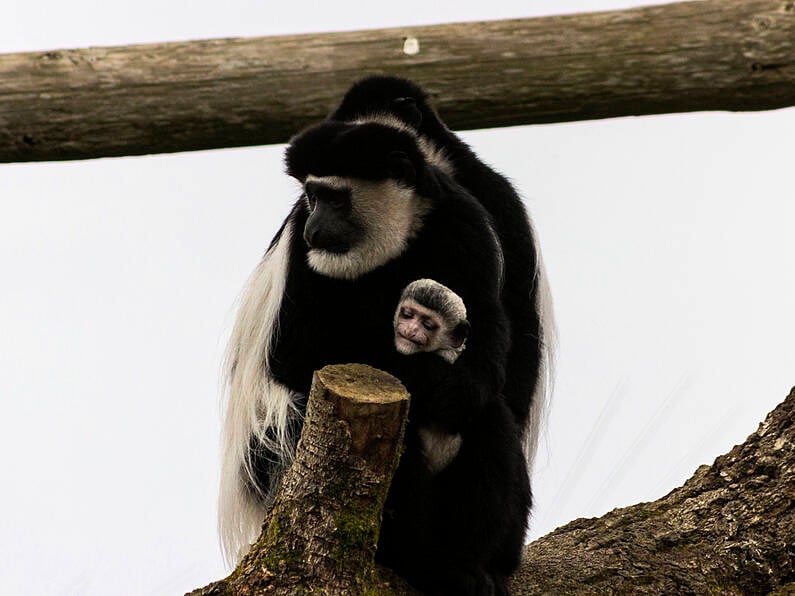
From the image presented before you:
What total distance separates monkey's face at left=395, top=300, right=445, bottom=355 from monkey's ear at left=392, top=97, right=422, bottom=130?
1.87ft

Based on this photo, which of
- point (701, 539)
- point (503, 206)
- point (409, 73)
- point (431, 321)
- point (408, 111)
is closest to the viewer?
point (431, 321)

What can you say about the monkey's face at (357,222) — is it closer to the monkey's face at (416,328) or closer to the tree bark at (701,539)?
the monkey's face at (416,328)

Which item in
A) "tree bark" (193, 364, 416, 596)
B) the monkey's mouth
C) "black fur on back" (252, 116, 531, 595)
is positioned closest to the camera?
"tree bark" (193, 364, 416, 596)

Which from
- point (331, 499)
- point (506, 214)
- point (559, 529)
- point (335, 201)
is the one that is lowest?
point (559, 529)

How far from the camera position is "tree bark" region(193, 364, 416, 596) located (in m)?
1.92

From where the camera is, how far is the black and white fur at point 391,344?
237cm

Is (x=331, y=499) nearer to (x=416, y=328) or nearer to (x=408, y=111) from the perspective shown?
(x=416, y=328)

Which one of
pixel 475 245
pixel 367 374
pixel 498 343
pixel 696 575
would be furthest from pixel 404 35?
pixel 696 575

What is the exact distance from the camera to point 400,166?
8.49 feet

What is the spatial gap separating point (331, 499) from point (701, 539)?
3.28 feet

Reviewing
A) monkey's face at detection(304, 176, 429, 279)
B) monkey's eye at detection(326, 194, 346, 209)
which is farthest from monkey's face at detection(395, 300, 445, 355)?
monkey's eye at detection(326, 194, 346, 209)

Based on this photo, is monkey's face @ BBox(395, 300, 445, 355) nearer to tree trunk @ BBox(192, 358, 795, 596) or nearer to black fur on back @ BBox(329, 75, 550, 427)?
tree trunk @ BBox(192, 358, 795, 596)

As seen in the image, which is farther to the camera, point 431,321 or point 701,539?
point 701,539

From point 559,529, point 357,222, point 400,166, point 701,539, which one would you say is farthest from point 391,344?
point 701,539
